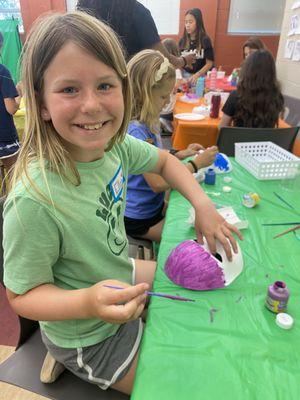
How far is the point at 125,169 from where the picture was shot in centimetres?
104

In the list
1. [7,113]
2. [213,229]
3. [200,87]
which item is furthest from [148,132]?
[200,87]

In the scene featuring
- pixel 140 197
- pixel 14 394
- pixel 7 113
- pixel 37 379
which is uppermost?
pixel 7 113

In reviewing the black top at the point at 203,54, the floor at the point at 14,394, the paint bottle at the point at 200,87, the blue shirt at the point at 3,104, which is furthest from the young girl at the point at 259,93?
the black top at the point at 203,54

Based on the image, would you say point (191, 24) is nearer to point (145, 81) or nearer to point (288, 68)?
point (288, 68)

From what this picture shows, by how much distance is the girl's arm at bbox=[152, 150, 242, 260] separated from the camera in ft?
2.73

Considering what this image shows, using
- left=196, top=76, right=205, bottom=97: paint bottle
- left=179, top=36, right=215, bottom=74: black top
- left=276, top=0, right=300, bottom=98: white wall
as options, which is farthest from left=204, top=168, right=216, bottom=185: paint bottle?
left=179, top=36, right=215, bottom=74: black top

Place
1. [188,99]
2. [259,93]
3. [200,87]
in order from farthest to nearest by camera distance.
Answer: [200,87]
[188,99]
[259,93]

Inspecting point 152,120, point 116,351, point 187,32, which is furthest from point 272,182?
point 187,32

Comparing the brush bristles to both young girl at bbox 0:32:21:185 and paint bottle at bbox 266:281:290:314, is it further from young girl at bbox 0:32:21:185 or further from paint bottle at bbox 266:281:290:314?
young girl at bbox 0:32:21:185

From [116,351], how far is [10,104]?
7.26ft

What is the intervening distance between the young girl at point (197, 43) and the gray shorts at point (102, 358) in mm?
3620

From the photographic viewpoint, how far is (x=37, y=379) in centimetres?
82

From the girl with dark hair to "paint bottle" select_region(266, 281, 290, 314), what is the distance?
156 centimetres

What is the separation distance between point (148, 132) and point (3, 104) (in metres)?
1.60
